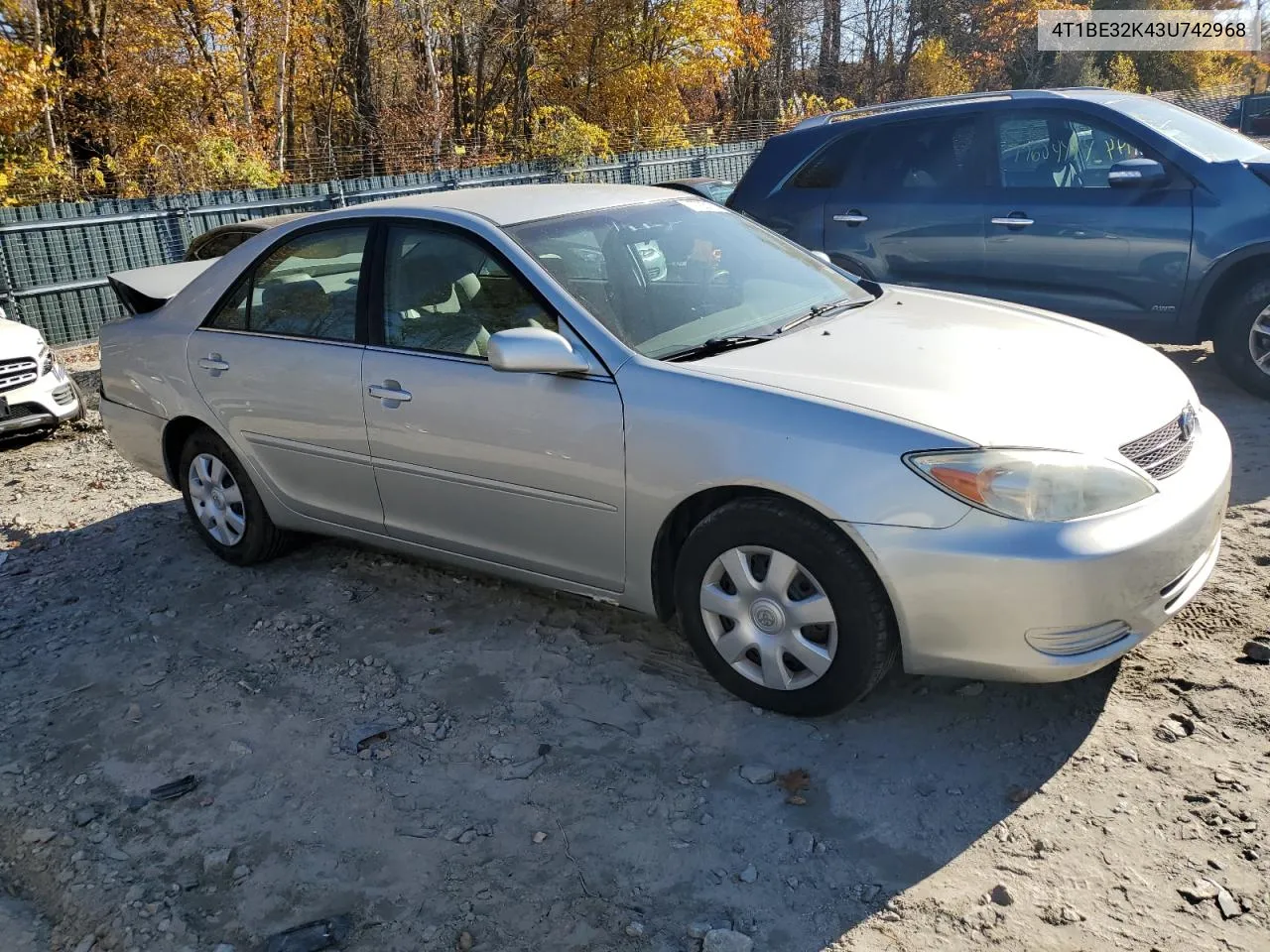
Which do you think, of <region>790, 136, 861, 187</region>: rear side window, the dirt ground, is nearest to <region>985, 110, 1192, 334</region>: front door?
<region>790, 136, 861, 187</region>: rear side window

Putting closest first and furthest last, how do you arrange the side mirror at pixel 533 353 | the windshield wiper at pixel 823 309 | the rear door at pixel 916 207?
the side mirror at pixel 533 353
the windshield wiper at pixel 823 309
the rear door at pixel 916 207

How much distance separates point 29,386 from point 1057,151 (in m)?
6.98

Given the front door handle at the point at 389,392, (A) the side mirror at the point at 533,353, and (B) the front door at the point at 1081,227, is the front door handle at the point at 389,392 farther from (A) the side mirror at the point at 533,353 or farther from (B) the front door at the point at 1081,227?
(B) the front door at the point at 1081,227

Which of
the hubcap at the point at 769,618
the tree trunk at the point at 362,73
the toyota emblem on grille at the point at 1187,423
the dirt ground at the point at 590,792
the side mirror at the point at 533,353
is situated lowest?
the dirt ground at the point at 590,792

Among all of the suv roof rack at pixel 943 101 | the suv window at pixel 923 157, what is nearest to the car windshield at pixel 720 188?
the suv roof rack at pixel 943 101

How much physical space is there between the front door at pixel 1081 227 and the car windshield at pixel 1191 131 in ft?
0.63

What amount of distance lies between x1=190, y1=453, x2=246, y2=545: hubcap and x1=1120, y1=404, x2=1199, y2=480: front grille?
3711mm

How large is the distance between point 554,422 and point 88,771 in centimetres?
190

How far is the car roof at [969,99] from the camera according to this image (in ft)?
21.8

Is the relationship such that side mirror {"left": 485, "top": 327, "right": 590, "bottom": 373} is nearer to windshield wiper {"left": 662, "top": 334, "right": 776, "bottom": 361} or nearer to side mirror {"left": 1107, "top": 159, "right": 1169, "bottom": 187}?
windshield wiper {"left": 662, "top": 334, "right": 776, "bottom": 361}

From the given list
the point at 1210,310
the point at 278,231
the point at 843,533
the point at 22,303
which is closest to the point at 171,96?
the point at 22,303

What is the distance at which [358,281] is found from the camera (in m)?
4.33

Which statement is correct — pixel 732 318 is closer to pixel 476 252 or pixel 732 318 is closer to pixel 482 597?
pixel 476 252

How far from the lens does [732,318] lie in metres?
3.90
